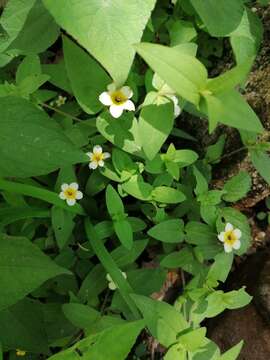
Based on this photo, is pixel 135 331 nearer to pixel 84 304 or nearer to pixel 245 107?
pixel 245 107

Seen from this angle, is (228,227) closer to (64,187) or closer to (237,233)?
(237,233)

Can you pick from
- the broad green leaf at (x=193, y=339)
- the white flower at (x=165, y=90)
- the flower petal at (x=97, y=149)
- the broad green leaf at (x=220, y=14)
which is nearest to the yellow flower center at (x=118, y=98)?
the white flower at (x=165, y=90)

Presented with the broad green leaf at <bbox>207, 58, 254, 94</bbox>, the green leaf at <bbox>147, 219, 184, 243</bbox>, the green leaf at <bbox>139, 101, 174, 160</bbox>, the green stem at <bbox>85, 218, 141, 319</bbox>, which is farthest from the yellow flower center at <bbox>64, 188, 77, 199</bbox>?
the broad green leaf at <bbox>207, 58, 254, 94</bbox>

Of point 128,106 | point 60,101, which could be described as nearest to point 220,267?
point 128,106

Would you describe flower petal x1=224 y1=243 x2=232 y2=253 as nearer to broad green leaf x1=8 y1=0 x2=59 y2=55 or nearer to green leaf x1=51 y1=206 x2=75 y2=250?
green leaf x1=51 y1=206 x2=75 y2=250

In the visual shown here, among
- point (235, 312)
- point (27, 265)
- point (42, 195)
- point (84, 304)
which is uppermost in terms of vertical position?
point (27, 265)

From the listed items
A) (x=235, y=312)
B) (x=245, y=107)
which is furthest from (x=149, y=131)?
(x=235, y=312)

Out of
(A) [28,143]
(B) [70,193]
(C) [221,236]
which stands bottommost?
(C) [221,236]
